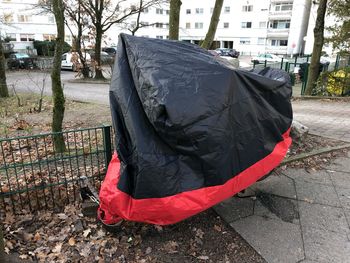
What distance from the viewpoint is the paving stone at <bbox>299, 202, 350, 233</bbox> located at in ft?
10.6

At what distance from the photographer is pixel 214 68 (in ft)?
8.86

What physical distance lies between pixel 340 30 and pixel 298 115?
220 inches

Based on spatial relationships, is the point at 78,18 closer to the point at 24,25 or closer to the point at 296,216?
the point at 296,216

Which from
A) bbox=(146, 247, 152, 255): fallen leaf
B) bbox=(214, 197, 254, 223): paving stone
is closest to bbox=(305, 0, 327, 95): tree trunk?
bbox=(214, 197, 254, 223): paving stone

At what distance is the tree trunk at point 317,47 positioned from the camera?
34.7 ft

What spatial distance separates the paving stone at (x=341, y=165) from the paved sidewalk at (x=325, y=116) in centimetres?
115

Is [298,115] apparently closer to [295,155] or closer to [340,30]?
[295,155]

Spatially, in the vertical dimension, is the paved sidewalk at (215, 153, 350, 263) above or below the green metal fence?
below

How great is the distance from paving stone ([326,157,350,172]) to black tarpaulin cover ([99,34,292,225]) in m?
2.46

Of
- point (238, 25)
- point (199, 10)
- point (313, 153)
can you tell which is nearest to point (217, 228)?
point (313, 153)

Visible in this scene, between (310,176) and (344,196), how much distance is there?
0.58 meters

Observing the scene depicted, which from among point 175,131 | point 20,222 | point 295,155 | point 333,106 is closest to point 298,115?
point 333,106

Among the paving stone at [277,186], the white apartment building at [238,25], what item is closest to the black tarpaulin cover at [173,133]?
the paving stone at [277,186]

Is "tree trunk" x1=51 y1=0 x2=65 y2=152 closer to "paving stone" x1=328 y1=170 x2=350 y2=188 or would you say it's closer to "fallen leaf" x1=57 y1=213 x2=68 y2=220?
"fallen leaf" x1=57 y1=213 x2=68 y2=220
